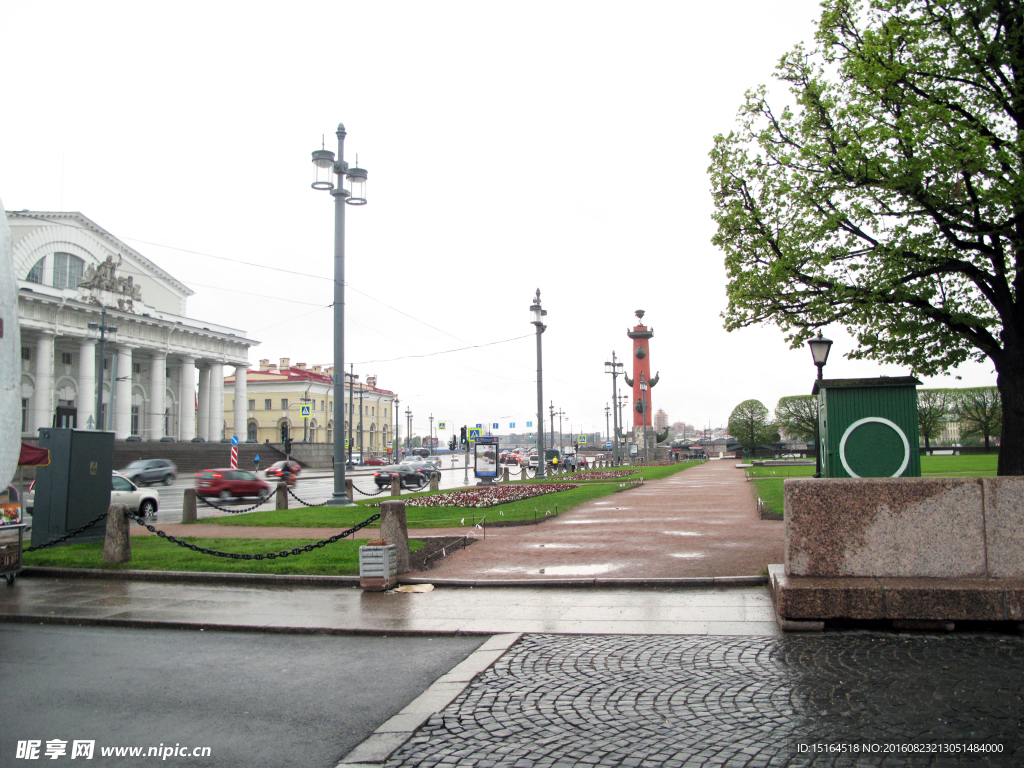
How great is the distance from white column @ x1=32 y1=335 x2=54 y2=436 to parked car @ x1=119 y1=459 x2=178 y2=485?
26821 mm

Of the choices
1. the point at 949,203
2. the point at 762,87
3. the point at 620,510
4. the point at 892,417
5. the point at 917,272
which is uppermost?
the point at 762,87

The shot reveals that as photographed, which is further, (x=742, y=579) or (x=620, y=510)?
(x=620, y=510)

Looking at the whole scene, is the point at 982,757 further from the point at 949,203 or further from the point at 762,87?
the point at 762,87

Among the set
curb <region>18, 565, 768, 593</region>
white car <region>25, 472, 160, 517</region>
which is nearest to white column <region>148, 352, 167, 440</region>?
white car <region>25, 472, 160, 517</region>

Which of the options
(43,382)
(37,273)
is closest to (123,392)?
(43,382)

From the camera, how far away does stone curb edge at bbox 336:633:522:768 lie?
4.67 meters

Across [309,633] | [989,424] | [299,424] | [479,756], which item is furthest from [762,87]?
[299,424]

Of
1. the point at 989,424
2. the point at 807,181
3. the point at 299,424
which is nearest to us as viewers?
the point at 807,181

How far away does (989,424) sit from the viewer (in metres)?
84.2

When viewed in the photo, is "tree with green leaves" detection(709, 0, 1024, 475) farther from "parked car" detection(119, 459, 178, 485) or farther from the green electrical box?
"parked car" detection(119, 459, 178, 485)

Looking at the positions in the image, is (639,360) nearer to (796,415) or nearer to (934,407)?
(796,415)

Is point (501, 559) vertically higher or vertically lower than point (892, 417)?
→ lower

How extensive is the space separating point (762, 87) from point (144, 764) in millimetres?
18151

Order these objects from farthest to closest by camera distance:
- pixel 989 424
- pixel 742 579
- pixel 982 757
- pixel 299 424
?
pixel 299 424, pixel 989 424, pixel 742 579, pixel 982 757
